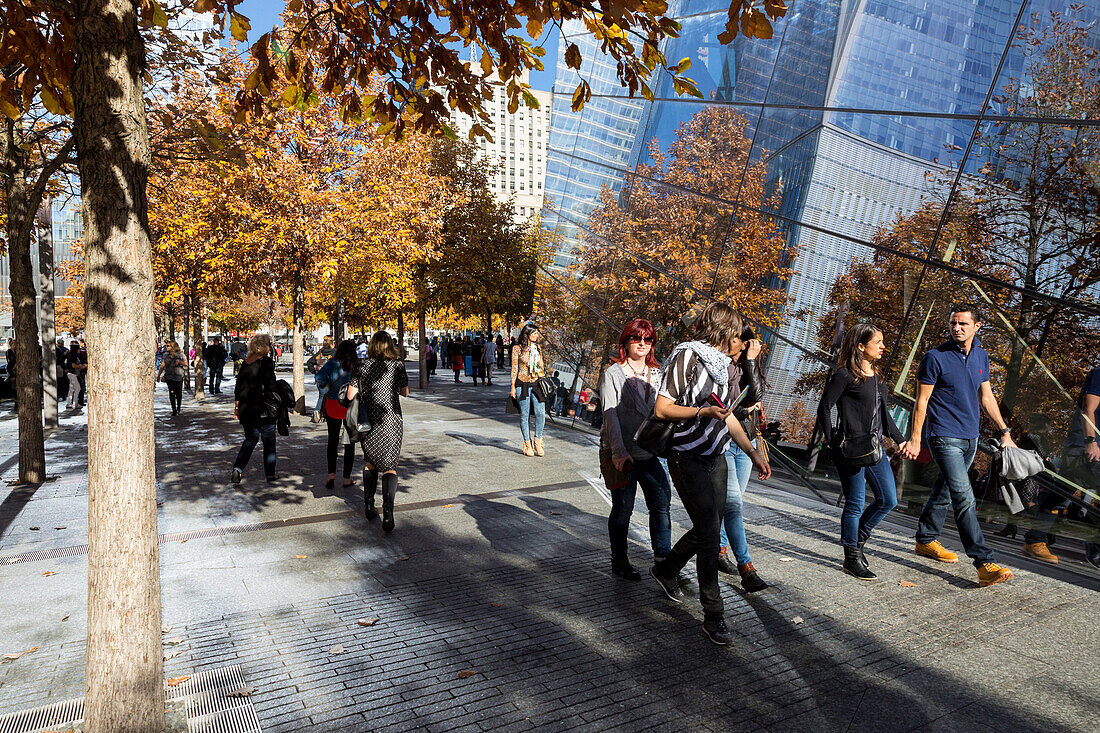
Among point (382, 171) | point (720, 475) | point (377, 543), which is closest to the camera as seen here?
point (720, 475)

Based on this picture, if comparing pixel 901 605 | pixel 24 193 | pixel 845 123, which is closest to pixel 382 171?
pixel 24 193

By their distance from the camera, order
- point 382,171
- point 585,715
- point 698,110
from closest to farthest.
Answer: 1. point 585,715
2. point 698,110
3. point 382,171

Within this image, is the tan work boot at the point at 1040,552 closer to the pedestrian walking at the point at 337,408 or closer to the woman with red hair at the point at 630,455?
the woman with red hair at the point at 630,455

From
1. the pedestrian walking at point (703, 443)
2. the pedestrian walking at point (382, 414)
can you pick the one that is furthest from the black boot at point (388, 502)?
the pedestrian walking at point (703, 443)

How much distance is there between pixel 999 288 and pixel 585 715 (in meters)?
3.99

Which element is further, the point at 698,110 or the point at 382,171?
the point at 382,171

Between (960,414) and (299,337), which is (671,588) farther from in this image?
(299,337)

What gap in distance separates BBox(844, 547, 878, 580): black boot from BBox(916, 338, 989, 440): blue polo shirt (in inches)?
37.3

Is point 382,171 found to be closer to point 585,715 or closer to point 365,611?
point 365,611

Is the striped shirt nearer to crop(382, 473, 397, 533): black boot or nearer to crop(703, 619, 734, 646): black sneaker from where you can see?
crop(703, 619, 734, 646): black sneaker

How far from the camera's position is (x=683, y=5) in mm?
8469

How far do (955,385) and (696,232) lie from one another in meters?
3.22

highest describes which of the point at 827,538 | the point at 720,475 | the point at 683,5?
the point at 683,5

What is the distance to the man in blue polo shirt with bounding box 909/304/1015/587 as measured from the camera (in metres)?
4.81
